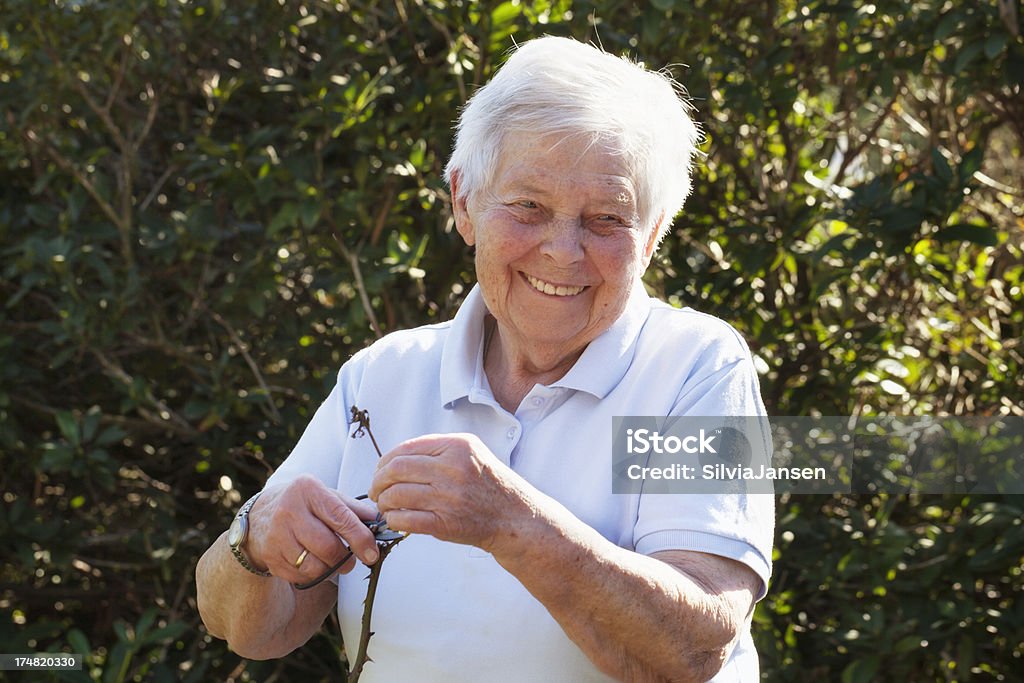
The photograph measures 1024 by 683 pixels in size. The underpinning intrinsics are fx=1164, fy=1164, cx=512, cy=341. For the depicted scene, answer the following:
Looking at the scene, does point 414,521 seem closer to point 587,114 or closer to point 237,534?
point 237,534

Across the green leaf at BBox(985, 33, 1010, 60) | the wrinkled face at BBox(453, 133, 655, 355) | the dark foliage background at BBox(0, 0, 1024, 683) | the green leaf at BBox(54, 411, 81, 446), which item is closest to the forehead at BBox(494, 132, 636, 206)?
the wrinkled face at BBox(453, 133, 655, 355)

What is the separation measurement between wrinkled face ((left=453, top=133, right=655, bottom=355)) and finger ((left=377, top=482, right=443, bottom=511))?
0.55 metres

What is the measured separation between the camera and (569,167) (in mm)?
1878

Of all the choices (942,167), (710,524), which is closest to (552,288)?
(710,524)

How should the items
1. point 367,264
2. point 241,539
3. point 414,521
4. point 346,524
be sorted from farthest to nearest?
1. point 367,264
2. point 241,539
3. point 346,524
4. point 414,521

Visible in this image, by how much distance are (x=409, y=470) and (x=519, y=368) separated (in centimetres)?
61

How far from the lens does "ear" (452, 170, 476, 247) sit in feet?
6.86

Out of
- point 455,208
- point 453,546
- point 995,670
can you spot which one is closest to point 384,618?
point 453,546

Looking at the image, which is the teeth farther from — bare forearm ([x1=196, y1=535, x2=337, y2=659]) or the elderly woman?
bare forearm ([x1=196, y1=535, x2=337, y2=659])

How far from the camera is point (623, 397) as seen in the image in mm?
1952

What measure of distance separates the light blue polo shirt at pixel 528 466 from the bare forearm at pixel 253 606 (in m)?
0.08

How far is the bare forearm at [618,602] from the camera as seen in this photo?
1552 millimetres

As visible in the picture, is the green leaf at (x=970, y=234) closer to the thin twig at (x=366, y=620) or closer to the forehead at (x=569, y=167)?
the forehead at (x=569, y=167)

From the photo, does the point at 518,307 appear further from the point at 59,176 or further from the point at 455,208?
the point at 59,176
